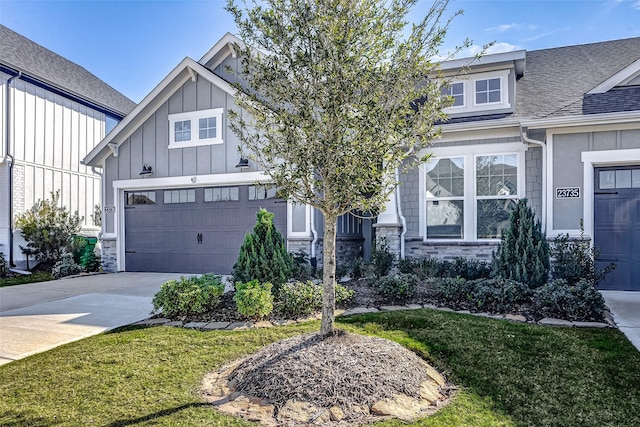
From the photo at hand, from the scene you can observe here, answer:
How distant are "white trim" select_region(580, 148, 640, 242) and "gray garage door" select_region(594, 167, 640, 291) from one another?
18cm

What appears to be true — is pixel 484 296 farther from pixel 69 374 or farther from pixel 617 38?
pixel 617 38

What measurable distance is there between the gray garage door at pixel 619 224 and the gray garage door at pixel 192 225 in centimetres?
648

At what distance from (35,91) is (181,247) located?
808 centimetres

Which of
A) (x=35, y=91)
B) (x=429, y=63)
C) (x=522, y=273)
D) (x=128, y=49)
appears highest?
(x=128, y=49)

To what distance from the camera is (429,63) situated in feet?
12.5

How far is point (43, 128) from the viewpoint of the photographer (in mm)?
13984

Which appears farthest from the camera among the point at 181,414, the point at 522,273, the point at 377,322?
the point at 522,273

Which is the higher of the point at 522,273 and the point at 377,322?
the point at 522,273

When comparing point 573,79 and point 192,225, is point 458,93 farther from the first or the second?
point 192,225

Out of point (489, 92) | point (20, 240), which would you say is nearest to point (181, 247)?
point (20, 240)

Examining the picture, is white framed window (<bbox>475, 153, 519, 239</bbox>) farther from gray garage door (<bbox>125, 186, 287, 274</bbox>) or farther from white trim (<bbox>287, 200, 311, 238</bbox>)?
gray garage door (<bbox>125, 186, 287, 274</bbox>)

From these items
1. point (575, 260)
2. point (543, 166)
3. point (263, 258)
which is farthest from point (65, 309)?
point (543, 166)

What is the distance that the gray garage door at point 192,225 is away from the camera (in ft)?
33.9

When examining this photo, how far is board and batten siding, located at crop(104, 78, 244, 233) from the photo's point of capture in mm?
10461
